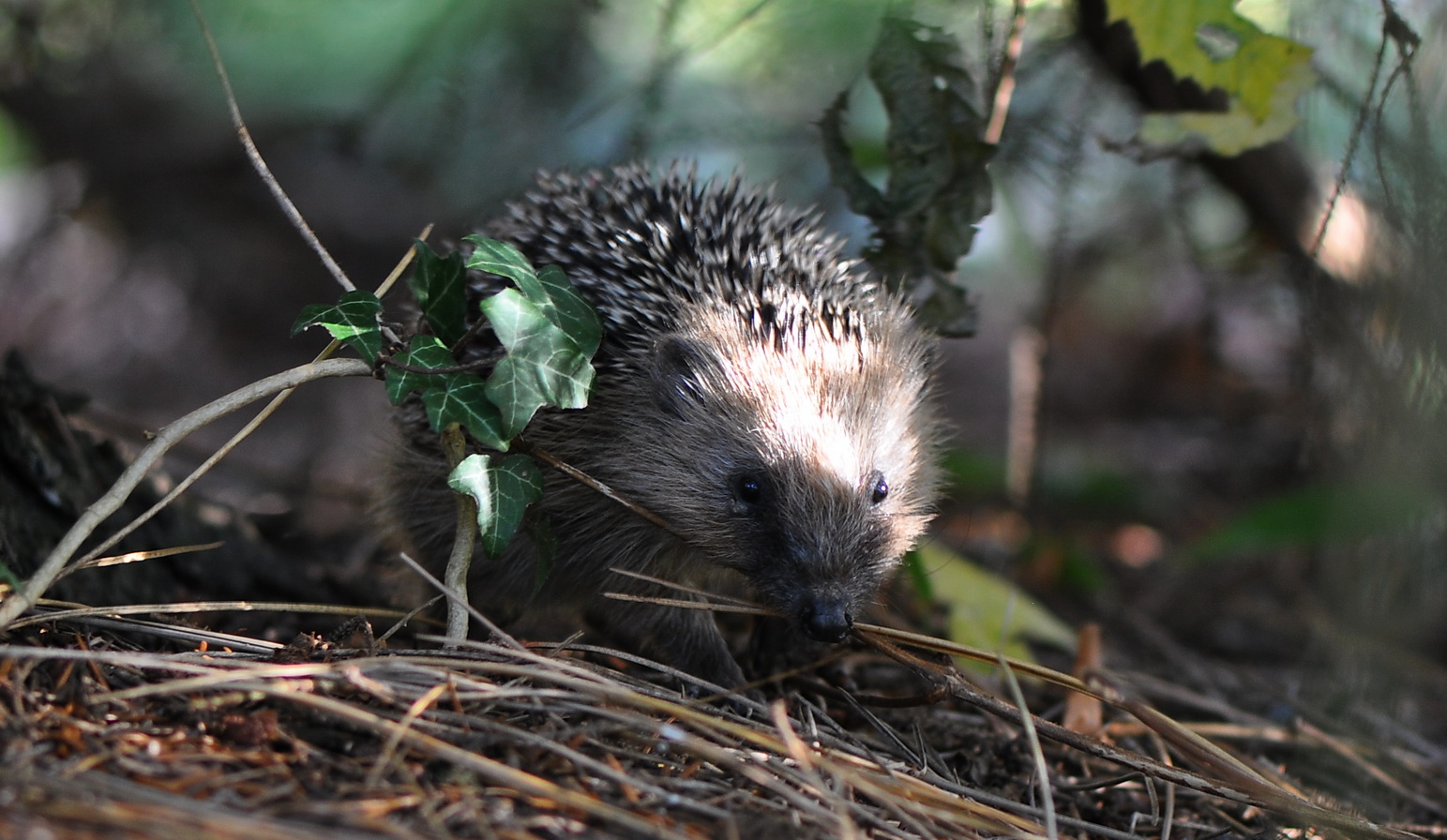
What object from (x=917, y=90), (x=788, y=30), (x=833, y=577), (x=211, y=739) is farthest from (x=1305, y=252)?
(x=211, y=739)

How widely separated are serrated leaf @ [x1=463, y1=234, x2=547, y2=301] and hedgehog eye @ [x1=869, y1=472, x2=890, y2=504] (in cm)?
138

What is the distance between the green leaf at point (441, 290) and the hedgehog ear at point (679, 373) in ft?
2.58

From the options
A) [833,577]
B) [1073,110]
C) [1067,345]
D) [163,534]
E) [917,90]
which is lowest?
[163,534]

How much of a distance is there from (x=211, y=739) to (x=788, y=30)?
3.82 metres

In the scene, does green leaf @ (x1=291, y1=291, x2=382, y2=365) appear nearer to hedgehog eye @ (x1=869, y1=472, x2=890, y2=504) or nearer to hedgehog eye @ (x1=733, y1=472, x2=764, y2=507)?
hedgehog eye @ (x1=733, y1=472, x2=764, y2=507)

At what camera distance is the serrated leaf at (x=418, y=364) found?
10.8ft

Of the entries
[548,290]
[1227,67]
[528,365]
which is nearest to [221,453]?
[528,365]

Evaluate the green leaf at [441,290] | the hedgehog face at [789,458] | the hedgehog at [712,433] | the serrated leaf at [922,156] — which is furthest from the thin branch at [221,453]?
the serrated leaf at [922,156]

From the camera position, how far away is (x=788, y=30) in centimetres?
490

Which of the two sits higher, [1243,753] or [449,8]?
[449,8]

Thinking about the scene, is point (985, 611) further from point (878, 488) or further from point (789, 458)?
point (789, 458)

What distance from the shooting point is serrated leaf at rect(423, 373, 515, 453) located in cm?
330

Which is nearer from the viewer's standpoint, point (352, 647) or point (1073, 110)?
point (352, 647)

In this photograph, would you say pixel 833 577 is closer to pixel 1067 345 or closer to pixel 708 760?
pixel 708 760
